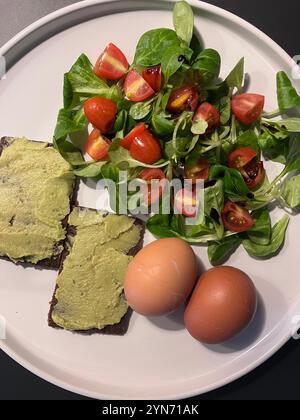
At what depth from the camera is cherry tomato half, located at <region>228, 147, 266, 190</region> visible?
123 centimetres

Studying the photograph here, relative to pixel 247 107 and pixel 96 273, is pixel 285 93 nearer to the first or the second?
pixel 247 107

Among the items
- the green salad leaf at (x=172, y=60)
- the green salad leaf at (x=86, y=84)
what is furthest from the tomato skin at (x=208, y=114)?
the green salad leaf at (x=86, y=84)

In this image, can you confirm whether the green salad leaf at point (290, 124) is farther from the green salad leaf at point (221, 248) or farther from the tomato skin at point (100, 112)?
the tomato skin at point (100, 112)

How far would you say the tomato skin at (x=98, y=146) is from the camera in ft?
4.15

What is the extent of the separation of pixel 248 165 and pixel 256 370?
594 millimetres

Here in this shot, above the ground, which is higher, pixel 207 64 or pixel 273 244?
pixel 207 64

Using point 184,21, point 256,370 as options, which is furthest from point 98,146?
point 256,370

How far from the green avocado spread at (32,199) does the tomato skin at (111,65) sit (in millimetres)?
242

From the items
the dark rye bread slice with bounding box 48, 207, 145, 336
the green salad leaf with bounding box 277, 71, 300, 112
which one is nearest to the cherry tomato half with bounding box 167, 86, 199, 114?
the green salad leaf with bounding box 277, 71, 300, 112

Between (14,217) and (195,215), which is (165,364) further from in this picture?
(14,217)

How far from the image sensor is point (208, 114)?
1.20 m
